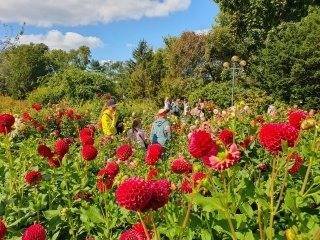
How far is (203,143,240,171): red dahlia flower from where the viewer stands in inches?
82.9

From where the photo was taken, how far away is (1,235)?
2139mm

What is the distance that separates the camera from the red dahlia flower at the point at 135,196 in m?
1.75

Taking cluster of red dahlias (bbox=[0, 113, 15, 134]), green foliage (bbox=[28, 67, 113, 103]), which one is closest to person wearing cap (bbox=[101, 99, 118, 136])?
cluster of red dahlias (bbox=[0, 113, 15, 134])

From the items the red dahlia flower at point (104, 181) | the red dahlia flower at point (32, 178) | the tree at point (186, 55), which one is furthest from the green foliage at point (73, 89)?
the red dahlia flower at point (104, 181)

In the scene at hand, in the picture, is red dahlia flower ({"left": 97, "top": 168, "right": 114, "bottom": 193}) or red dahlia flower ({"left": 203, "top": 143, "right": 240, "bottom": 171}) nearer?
red dahlia flower ({"left": 203, "top": 143, "right": 240, "bottom": 171})

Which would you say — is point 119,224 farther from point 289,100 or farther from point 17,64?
point 17,64

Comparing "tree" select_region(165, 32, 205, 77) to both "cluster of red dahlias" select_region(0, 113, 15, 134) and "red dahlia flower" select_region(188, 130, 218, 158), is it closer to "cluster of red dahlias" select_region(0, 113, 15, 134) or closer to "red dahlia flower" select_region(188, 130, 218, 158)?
"cluster of red dahlias" select_region(0, 113, 15, 134)

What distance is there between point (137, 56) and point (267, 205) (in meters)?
42.4

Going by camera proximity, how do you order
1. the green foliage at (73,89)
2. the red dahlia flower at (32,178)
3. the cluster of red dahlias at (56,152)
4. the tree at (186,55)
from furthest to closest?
the tree at (186,55) < the green foliage at (73,89) < the cluster of red dahlias at (56,152) < the red dahlia flower at (32,178)

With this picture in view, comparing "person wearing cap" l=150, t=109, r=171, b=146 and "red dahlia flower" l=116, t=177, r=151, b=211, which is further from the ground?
"red dahlia flower" l=116, t=177, r=151, b=211

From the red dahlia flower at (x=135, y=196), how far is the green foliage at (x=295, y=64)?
26.2 m

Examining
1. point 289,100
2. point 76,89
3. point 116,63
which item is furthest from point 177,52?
point 116,63

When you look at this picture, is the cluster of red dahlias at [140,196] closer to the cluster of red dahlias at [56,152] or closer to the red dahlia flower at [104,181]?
the red dahlia flower at [104,181]

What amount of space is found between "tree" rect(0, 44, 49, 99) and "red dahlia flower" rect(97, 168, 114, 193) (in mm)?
62220
